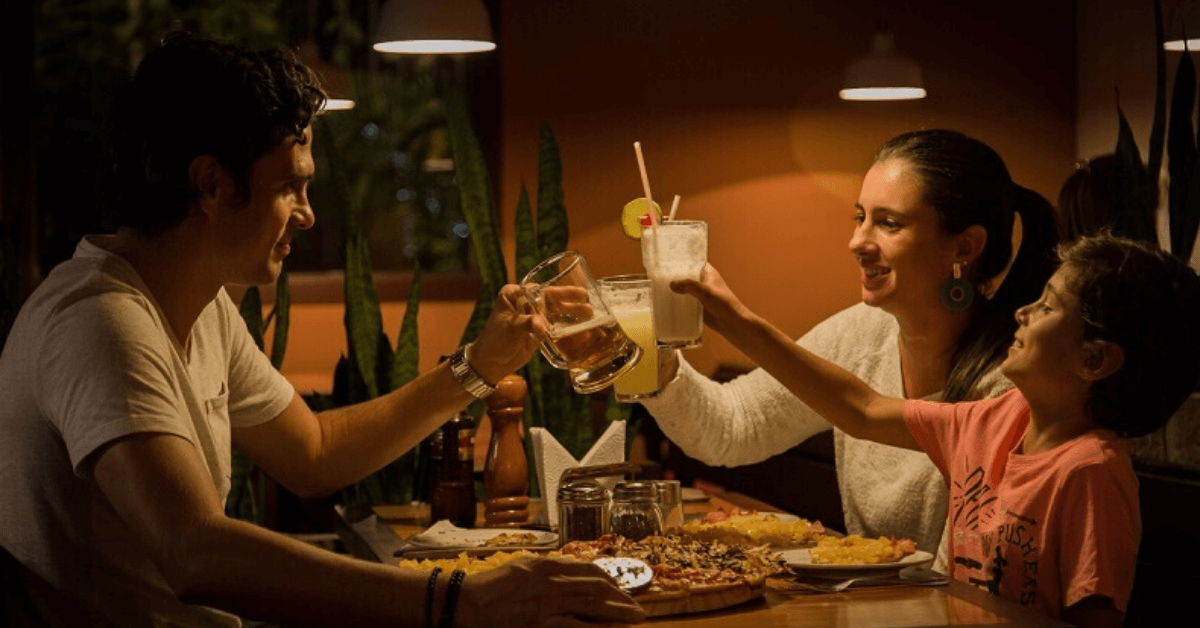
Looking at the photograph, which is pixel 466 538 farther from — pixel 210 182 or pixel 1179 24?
pixel 1179 24

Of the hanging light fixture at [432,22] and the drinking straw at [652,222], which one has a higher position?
the hanging light fixture at [432,22]

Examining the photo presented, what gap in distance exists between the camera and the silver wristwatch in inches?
107

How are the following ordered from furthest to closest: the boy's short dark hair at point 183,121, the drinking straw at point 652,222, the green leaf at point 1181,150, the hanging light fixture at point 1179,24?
1. the hanging light fixture at point 1179,24
2. the green leaf at point 1181,150
3. the drinking straw at point 652,222
4. the boy's short dark hair at point 183,121

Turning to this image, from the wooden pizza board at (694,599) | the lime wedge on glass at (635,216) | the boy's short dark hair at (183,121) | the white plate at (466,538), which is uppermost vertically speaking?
the boy's short dark hair at (183,121)

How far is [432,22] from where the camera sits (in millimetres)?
4148

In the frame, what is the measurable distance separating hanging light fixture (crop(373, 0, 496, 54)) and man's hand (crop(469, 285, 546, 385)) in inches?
61.7

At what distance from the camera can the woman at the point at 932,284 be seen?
284 centimetres

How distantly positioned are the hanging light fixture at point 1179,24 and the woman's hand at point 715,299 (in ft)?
9.34

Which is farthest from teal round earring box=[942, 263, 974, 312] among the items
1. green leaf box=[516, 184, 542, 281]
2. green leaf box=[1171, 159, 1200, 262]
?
green leaf box=[1171, 159, 1200, 262]

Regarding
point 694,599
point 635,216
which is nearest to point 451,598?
point 694,599

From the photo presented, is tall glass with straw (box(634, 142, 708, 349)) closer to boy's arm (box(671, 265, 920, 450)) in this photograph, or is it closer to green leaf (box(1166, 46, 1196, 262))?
boy's arm (box(671, 265, 920, 450))

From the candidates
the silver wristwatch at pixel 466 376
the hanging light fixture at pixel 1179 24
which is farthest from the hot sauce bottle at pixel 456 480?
the hanging light fixture at pixel 1179 24

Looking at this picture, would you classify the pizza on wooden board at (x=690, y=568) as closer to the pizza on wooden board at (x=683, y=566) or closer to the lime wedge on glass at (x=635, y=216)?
the pizza on wooden board at (x=683, y=566)

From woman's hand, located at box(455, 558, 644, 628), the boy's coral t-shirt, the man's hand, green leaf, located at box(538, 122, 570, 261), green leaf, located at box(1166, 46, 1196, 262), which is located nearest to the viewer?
woman's hand, located at box(455, 558, 644, 628)
